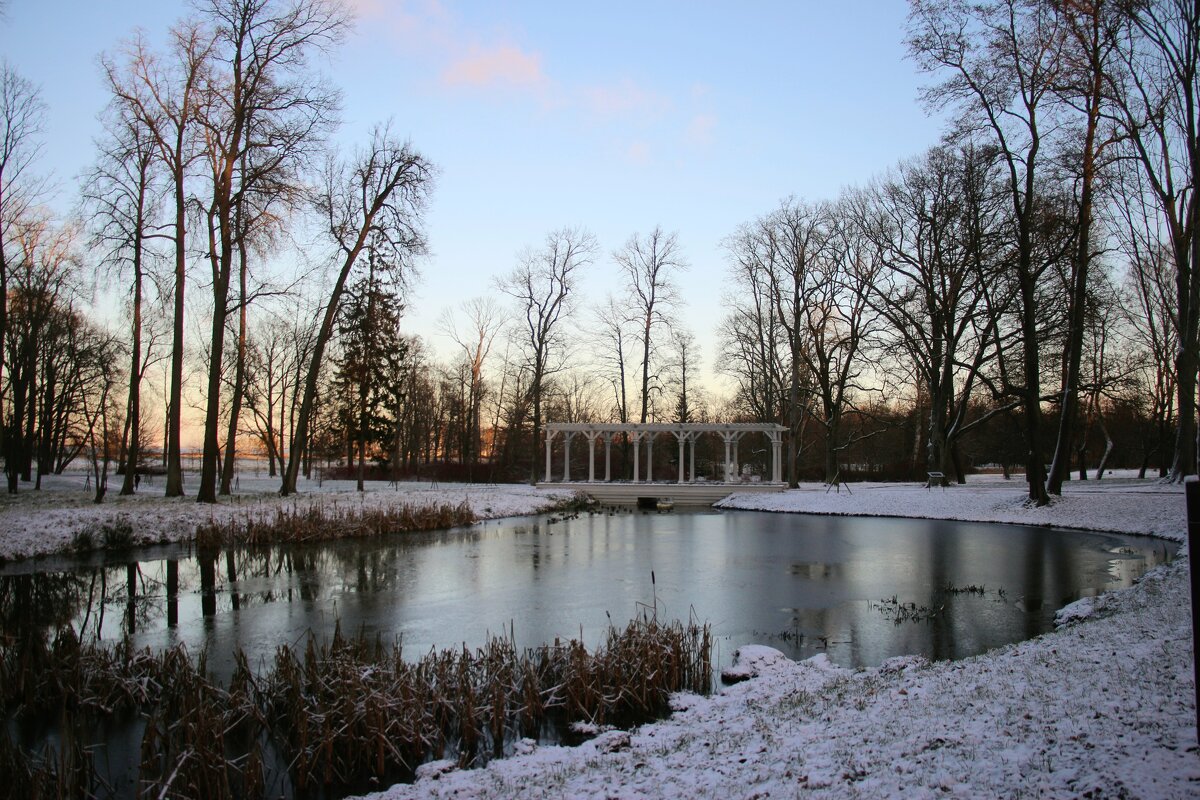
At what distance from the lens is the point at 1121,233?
57.2 ft

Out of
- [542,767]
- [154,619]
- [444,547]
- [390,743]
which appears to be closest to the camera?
[542,767]

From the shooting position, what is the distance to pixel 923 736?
4.18 meters

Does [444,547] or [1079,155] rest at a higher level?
[1079,155]

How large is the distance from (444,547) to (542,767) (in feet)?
40.7

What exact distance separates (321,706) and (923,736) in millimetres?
4077

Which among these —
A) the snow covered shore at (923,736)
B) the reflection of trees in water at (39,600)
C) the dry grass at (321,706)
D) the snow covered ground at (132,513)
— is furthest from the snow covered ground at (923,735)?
the snow covered ground at (132,513)

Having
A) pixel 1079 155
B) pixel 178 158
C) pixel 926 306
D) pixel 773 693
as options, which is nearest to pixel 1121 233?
pixel 1079 155

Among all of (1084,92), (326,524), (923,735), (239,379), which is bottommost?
(326,524)

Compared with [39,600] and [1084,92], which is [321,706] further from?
[1084,92]

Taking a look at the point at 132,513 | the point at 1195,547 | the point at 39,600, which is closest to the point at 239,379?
the point at 132,513

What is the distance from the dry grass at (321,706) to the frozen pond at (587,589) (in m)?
0.86

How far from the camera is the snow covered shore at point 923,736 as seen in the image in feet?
11.4

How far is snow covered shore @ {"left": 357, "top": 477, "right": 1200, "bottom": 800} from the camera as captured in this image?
3469mm

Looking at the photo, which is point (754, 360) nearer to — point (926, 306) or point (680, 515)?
point (926, 306)
